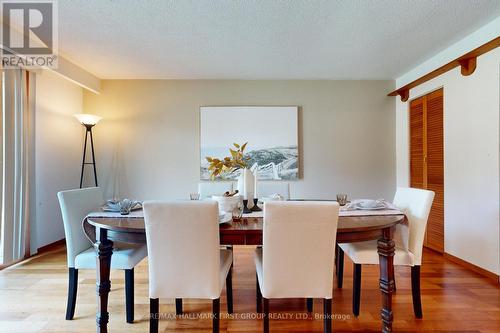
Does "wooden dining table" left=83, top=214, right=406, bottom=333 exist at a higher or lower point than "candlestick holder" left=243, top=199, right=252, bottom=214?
lower

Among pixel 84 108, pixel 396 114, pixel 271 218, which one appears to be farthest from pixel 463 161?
pixel 84 108

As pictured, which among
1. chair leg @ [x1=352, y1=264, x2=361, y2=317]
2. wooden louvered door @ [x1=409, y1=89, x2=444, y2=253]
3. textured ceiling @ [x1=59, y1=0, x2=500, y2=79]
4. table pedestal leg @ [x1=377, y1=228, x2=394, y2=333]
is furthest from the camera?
wooden louvered door @ [x1=409, y1=89, x2=444, y2=253]

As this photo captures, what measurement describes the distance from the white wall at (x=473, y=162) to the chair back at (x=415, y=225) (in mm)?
1120

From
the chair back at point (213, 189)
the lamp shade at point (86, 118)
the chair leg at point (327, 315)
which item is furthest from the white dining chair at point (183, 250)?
the lamp shade at point (86, 118)

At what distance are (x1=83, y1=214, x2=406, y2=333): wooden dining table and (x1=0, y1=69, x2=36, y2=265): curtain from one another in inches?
67.1

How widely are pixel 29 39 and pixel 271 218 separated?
309 cm

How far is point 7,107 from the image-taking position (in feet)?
8.82

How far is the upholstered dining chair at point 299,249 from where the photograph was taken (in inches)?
53.4

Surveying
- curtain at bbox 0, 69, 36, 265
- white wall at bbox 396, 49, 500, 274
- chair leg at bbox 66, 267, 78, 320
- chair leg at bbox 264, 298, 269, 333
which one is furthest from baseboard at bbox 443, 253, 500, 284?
curtain at bbox 0, 69, 36, 265

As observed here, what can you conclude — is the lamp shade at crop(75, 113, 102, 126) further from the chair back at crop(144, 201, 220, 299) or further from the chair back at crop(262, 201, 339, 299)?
the chair back at crop(262, 201, 339, 299)

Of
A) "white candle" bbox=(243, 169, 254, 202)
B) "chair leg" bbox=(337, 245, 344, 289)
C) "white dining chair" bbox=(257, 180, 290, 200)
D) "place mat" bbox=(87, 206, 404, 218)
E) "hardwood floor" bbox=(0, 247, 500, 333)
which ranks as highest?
"white candle" bbox=(243, 169, 254, 202)

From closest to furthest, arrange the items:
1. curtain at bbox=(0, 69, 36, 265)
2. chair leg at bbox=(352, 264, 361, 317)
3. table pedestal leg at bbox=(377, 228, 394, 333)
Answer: table pedestal leg at bbox=(377, 228, 394, 333) → chair leg at bbox=(352, 264, 361, 317) → curtain at bbox=(0, 69, 36, 265)

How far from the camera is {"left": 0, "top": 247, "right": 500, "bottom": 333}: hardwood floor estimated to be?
5.77ft

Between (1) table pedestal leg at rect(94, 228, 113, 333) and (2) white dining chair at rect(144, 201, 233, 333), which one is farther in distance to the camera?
(1) table pedestal leg at rect(94, 228, 113, 333)
